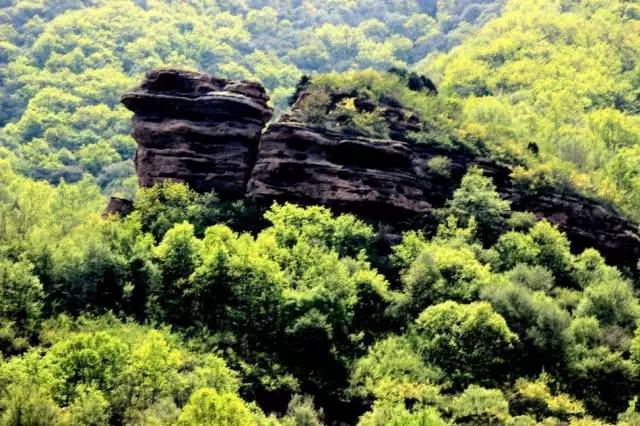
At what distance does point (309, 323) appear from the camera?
171 ft

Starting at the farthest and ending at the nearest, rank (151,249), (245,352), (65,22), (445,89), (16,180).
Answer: (65,22) → (445,89) → (16,180) → (151,249) → (245,352)

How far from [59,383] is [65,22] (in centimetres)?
16942

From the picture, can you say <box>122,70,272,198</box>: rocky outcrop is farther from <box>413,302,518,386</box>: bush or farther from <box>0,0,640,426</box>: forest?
<box>413,302,518,386</box>: bush

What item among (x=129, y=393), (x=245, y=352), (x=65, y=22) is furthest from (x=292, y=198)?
(x=65, y=22)

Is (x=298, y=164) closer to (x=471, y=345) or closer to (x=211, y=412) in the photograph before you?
(x=471, y=345)

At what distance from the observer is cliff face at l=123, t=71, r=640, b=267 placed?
68.2m

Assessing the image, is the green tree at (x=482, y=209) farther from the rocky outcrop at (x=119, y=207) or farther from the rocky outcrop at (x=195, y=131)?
the rocky outcrop at (x=119, y=207)

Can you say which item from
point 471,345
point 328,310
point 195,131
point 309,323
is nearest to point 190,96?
point 195,131

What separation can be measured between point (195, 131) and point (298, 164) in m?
9.30

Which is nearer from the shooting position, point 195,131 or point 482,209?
point 482,209

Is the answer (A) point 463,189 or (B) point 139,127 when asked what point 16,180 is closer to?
(B) point 139,127

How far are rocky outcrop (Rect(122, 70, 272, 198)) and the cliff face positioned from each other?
0.08 m

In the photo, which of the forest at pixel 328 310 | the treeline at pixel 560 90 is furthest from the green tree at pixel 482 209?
the treeline at pixel 560 90

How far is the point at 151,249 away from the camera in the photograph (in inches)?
2280
